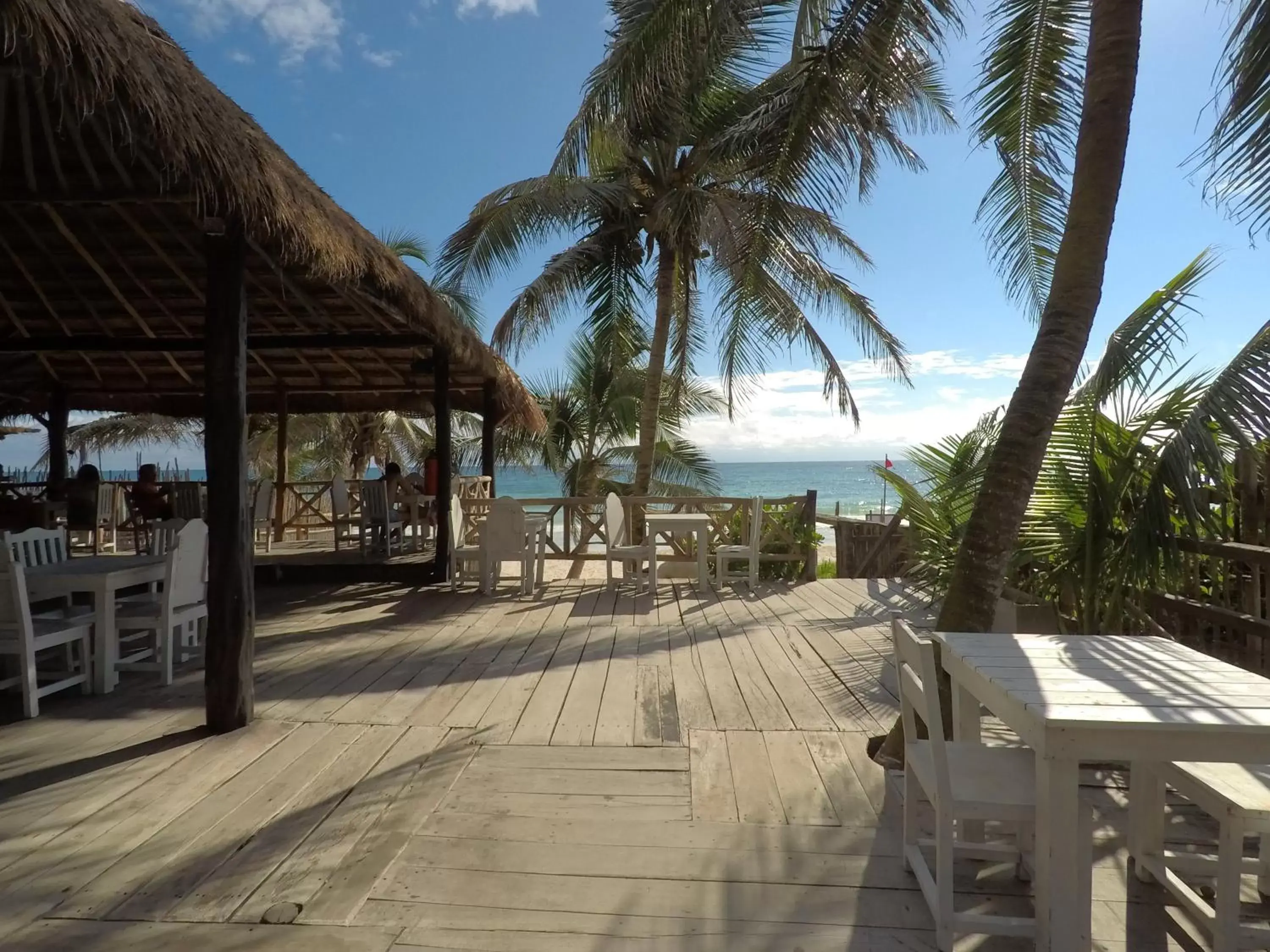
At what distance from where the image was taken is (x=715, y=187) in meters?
9.78

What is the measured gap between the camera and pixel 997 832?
251cm

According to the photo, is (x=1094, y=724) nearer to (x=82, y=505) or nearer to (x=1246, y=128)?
(x=1246, y=128)

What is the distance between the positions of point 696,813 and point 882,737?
1.02 metres

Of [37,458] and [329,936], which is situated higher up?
[37,458]

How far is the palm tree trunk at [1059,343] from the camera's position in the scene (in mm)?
2898

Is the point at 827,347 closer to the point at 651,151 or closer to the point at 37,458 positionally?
the point at 651,151

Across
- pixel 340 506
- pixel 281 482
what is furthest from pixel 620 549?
pixel 281 482

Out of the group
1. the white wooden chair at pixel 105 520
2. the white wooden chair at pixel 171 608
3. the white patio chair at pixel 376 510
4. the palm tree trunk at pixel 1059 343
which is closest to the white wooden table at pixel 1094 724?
the palm tree trunk at pixel 1059 343

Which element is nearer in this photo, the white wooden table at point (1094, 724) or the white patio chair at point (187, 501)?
the white wooden table at point (1094, 724)

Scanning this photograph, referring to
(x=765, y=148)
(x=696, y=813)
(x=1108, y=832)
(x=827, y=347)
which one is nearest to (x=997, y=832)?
(x=1108, y=832)

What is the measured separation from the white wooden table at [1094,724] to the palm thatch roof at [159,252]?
340 centimetres

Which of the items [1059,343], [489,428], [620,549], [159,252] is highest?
[159,252]

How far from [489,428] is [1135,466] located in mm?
8091

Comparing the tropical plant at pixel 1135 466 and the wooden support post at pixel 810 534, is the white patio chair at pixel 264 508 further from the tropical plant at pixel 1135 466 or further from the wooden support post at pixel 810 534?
the tropical plant at pixel 1135 466
